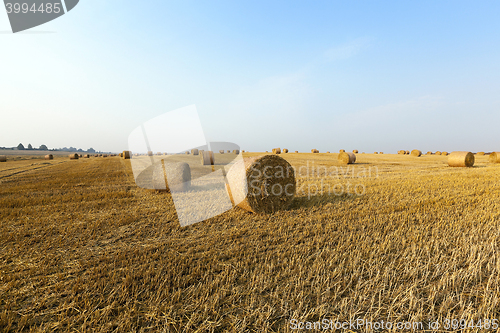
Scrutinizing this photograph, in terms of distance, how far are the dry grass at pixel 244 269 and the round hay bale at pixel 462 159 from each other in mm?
17711

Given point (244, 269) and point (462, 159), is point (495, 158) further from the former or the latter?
point (244, 269)

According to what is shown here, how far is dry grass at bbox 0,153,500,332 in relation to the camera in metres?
2.33

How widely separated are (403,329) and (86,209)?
7.73 meters

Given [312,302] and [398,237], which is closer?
[312,302]

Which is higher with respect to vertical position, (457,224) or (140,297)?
(140,297)

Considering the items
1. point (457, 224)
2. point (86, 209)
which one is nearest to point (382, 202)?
point (457, 224)

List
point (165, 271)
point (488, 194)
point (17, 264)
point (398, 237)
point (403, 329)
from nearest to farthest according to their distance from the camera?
point (403, 329)
point (165, 271)
point (17, 264)
point (398, 237)
point (488, 194)

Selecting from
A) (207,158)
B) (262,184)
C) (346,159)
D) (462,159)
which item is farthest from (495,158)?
(262,184)

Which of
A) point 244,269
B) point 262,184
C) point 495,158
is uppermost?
point 262,184

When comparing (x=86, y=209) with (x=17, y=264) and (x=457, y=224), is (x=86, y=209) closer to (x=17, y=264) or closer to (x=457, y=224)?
(x=17, y=264)

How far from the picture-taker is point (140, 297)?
2.61 m

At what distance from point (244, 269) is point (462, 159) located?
24597 mm

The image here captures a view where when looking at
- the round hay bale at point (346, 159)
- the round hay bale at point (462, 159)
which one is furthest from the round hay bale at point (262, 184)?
the round hay bale at point (462, 159)

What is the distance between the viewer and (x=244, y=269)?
3.18m
